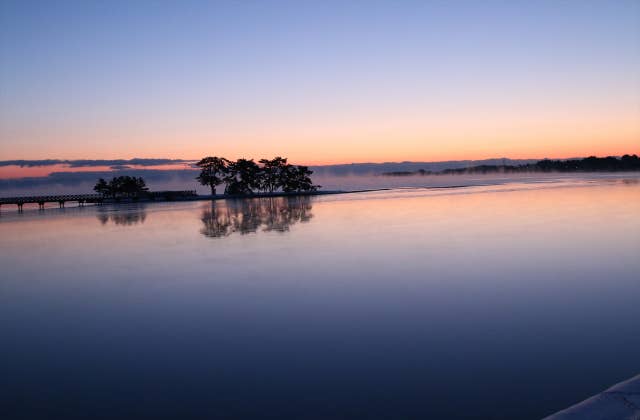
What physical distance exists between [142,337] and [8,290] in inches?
326

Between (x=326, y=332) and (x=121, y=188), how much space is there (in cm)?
8660

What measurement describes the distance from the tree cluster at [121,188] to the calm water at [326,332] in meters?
71.2

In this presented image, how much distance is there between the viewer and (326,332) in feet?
30.3

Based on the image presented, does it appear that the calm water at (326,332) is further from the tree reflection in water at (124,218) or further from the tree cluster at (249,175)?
the tree cluster at (249,175)

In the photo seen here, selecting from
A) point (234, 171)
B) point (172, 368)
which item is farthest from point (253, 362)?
point (234, 171)

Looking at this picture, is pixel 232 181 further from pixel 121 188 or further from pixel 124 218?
pixel 124 218

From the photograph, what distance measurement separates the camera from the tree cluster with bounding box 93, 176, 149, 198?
85.4 meters

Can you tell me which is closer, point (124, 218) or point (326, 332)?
point (326, 332)

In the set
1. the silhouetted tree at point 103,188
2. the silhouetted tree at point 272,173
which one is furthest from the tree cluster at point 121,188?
the silhouetted tree at point 272,173

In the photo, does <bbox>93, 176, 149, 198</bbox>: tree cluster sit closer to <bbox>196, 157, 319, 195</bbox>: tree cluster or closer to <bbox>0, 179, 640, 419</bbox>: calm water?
<bbox>196, 157, 319, 195</bbox>: tree cluster

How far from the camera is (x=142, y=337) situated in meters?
9.42

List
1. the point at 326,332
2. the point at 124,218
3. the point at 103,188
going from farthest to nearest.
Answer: the point at 103,188
the point at 124,218
the point at 326,332

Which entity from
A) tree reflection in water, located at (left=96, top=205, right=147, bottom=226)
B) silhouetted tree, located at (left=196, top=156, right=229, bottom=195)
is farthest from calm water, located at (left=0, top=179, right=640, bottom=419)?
silhouetted tree, located at (left=196, top=156, right=229, bottom=195)

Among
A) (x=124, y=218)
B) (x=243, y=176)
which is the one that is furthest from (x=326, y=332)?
(x=243, y=176)
